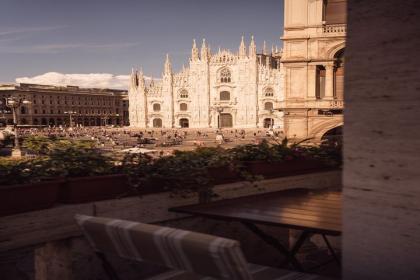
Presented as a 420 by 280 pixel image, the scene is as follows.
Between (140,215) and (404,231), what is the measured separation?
7.79 feet

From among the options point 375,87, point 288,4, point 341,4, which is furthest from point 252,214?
point 341,4

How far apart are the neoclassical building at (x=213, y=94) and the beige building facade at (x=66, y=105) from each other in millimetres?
16566

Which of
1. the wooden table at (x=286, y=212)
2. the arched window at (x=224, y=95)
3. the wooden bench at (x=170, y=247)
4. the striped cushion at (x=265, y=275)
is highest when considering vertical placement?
the arched window at (x=224, y=95)

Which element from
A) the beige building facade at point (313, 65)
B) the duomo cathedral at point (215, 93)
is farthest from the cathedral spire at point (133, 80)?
the beige building facade at point (313, 65)

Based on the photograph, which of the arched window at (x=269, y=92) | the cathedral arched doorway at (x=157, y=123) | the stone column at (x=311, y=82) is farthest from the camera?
the cathedral arched doorway at (x=157, y=123)

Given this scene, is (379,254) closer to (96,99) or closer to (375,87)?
(375,87)

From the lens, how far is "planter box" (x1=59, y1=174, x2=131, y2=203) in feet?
11.0

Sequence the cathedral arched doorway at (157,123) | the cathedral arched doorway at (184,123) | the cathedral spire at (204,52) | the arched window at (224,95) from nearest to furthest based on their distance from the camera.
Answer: the arched window at (224,95) < the cathedral spire at (204,52) < the cathedral arched doorway at (184,123) < the cathedral arched doorway at (157,123)

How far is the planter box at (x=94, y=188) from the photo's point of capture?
337 centimetres

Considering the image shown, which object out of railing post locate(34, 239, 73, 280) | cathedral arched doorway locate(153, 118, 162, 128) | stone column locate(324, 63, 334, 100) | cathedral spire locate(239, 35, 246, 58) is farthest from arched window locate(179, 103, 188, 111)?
railing post locate(34, 239, 73, 280)

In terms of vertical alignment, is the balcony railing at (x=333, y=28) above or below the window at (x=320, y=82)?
above

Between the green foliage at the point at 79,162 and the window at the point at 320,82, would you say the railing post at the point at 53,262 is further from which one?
the window at the point at 320,82

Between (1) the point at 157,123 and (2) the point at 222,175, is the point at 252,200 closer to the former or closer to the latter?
(2) the point at 222,175

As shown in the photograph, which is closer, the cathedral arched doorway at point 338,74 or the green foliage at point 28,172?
the green foliage at point 28,172
